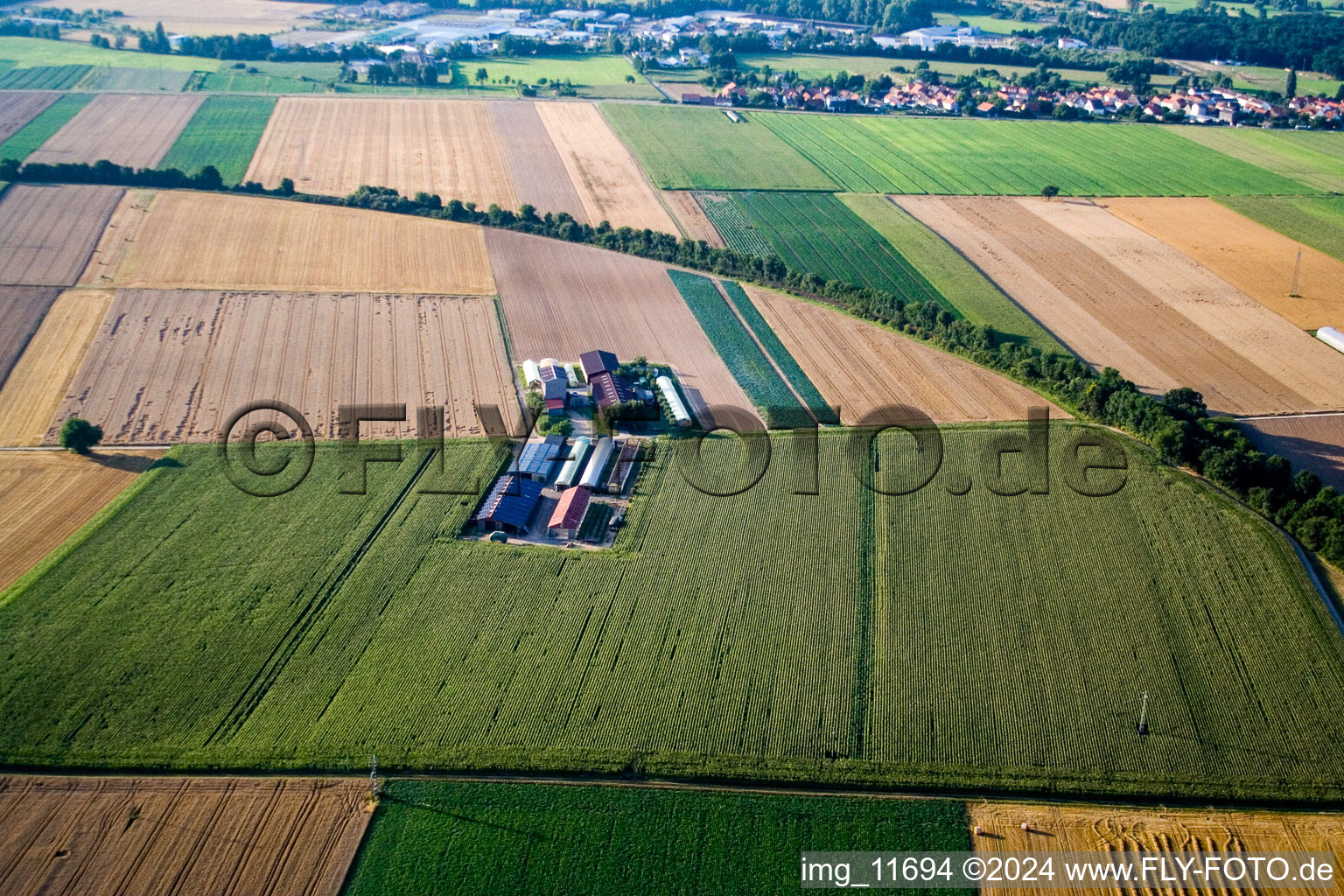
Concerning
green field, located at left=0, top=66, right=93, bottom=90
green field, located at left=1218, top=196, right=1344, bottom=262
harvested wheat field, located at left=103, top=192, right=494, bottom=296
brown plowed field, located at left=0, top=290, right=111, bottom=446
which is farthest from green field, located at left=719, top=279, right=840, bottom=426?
green field, located at left=0, top=66, right=93, bottom=90

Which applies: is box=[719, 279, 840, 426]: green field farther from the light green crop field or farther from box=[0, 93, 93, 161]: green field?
box=[0, 93, 93, 161]: green field

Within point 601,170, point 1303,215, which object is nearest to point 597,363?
point 601,170

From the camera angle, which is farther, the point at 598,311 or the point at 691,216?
the point at 691,216

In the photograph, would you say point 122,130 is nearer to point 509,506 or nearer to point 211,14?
point 211,14

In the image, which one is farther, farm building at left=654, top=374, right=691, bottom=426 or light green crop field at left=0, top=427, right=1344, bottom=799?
farm building at left=654, top=374, right=691, bottom=426

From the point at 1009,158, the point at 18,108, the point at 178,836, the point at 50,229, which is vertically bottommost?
the point at 178,836

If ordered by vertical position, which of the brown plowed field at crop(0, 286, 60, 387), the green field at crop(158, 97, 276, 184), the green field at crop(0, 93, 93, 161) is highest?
the green field at crop(0, 93, 93, 161)

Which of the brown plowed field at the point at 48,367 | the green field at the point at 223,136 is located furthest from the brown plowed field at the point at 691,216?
the brown plowed field at the point at 48,367

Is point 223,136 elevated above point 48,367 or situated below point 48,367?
above

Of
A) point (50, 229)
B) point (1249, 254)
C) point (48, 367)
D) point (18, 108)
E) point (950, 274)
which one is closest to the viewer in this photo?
point (48, 367)
